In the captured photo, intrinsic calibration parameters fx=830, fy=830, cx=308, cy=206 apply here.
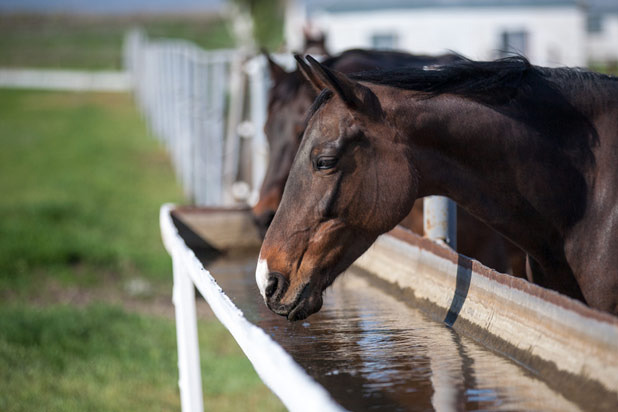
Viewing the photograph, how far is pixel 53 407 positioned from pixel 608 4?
28.8 metres

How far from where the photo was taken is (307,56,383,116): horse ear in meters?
2.49

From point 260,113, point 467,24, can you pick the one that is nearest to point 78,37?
point 467,24

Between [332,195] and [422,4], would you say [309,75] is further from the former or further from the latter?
[422,4]

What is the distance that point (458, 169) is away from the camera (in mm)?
2664

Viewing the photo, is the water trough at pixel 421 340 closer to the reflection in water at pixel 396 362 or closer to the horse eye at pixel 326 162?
the reflection in water at pixel 396 362

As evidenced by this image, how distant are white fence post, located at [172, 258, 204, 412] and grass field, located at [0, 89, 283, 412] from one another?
5.75 ft

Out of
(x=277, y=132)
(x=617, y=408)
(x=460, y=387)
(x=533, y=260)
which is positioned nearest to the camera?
(x=617, y=408)

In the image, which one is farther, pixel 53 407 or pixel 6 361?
pixel 6 361

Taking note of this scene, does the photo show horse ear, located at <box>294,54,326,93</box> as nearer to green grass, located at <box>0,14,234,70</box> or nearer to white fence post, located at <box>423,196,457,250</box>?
white fence post, located at <box>423,196,457,250</box>

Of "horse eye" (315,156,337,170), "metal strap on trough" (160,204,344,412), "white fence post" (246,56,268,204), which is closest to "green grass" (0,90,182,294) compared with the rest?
"white fence post" (246,56,268,204)

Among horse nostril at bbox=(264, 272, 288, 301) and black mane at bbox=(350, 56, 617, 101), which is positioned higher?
black mane at bbox=(350, 56, 617, 101)

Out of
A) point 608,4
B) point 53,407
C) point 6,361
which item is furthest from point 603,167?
point 608,4

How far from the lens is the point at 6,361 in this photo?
5.62 metres

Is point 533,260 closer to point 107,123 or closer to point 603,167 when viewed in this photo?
point 603,167
